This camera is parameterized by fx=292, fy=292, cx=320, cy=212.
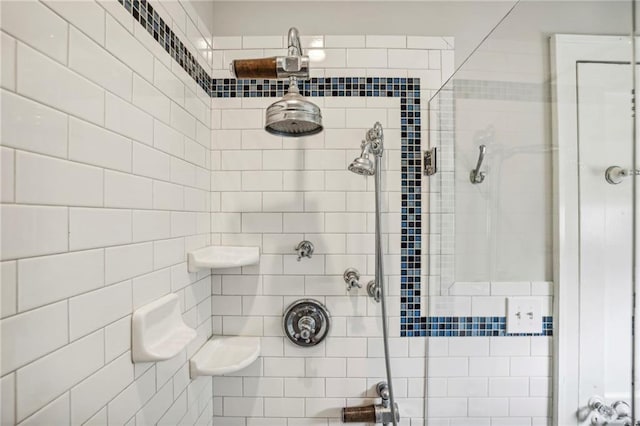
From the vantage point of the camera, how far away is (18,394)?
0.45m

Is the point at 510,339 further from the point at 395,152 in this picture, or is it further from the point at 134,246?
the point at 134,246

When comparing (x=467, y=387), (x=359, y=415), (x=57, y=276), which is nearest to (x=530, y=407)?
(x=467, y=387)

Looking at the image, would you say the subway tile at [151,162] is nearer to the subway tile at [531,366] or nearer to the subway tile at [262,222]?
the subway tile at [262,222]

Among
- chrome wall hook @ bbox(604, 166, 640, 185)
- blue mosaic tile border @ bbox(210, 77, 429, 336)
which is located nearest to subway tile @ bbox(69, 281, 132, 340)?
blue mosaic tile border @ bbox(210, 77, 429, 336)

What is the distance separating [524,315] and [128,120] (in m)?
1.32

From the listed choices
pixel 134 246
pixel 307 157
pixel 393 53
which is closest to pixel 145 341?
pixel 134 246

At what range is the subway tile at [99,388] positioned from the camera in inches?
22.1

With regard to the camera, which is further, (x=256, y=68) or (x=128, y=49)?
(x=256, y=68)

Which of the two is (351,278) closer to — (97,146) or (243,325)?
(243,325)

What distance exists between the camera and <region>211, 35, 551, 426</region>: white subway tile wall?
1.24m


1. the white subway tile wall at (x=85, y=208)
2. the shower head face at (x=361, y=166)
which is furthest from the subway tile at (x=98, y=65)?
the shower head face at (x=361, y=166)

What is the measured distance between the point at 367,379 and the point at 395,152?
0.98 m

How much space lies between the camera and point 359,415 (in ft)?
3.85

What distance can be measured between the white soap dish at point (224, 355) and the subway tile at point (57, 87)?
857mm
